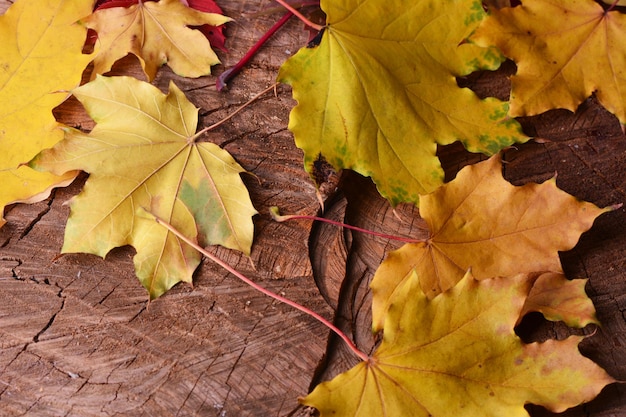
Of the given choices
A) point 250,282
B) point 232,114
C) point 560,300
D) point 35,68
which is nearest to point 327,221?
point 250,282

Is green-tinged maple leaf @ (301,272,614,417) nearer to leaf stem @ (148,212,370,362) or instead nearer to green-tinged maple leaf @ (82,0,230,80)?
leaf stem @ (148,212,370,362)

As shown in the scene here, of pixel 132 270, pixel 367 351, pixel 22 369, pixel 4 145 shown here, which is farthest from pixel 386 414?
pixel 4 145

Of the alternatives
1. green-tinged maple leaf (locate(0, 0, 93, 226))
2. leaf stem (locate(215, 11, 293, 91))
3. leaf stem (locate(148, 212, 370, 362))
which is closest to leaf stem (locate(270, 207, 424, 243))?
leaf stem (locate(148, 212, 370, 362))

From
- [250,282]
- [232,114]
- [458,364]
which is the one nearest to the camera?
[458,364]

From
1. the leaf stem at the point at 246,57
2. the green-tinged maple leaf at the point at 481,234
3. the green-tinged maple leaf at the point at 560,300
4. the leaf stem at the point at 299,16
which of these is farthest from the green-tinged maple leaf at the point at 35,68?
the green-tinged maple leaf at the point at 560,300

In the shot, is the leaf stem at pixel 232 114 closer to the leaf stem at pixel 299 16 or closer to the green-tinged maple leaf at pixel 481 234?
the leaf stem at pixel 299 16

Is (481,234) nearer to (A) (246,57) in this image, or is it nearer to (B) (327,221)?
(B) (327,221)

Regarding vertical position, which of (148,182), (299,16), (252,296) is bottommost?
(252,296)
